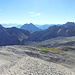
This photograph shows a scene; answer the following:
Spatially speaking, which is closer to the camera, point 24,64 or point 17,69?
point 17,69

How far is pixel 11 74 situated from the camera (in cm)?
3662

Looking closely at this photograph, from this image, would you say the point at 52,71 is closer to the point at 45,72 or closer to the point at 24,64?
the point at 45,72

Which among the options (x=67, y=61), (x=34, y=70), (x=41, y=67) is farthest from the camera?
(x=67, y=61)

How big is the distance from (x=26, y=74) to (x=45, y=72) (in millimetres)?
4165

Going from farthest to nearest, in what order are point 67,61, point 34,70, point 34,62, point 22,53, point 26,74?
1. point 22,53
2. point 67,61
3. point 34,62
4. point 34,70
5. point 26,74

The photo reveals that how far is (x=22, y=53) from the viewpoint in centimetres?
6869

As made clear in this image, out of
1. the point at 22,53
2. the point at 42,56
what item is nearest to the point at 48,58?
the point at 42,56

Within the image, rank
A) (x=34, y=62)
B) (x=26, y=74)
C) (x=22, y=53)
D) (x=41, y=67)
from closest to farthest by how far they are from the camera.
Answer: (x=26, y=74), (x=41, y=67), (x=34, y=62), (x=22, y=53)

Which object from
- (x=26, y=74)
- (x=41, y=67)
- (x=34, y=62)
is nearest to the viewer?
(x=26, y=74)

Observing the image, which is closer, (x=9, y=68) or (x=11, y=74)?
(x=11, y=74)

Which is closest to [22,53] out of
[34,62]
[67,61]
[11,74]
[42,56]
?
[42,56]

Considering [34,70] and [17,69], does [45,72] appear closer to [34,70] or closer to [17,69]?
[34,70]

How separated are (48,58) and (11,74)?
30.0 meters

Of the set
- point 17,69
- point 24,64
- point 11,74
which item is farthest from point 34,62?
point 11,74
